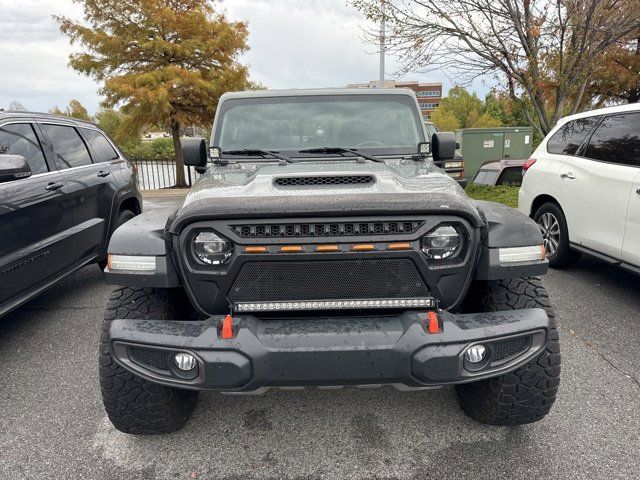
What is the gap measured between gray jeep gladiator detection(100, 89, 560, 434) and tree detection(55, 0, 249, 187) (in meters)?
11.6

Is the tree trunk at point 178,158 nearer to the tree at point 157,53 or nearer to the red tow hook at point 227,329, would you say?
the tree at point 157,53

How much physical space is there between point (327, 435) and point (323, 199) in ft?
4.47

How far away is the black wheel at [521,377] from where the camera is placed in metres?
2.29

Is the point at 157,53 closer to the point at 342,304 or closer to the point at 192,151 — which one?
the point at 192,151

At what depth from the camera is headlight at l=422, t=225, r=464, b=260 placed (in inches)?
82.6

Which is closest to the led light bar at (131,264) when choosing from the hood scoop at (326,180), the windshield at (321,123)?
the hood scoop at (326,180)

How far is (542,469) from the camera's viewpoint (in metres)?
2.25

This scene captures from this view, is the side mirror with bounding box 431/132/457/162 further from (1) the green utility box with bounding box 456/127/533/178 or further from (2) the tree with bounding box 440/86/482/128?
(2) the tree with bounding box 440/86/482/128

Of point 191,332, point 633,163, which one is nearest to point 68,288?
point 191,332

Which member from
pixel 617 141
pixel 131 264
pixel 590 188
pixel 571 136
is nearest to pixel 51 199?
pixel 131 264

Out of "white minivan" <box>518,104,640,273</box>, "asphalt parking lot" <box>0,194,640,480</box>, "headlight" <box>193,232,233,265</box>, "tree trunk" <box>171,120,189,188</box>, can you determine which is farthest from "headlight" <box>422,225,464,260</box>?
"tree trunk" <box>171,120,189,188</box>

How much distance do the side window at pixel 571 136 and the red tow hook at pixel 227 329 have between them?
4.44 m

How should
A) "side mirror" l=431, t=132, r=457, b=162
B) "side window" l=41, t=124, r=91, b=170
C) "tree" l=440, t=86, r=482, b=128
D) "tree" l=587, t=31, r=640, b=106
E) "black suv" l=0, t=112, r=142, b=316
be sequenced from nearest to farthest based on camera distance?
"side mirror" l=431, t=132, r=457, b=162 < "black suv" l=0, t=112, r=142, b=316 < "side window" l=41, t=124, r=91, b=170 < "tree" l=587, t=31, r=640, b=106 < "tree" l=440, t=86, r=482, b=128

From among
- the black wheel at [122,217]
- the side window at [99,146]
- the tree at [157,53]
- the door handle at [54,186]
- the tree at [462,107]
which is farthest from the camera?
the tree at [462,107]
